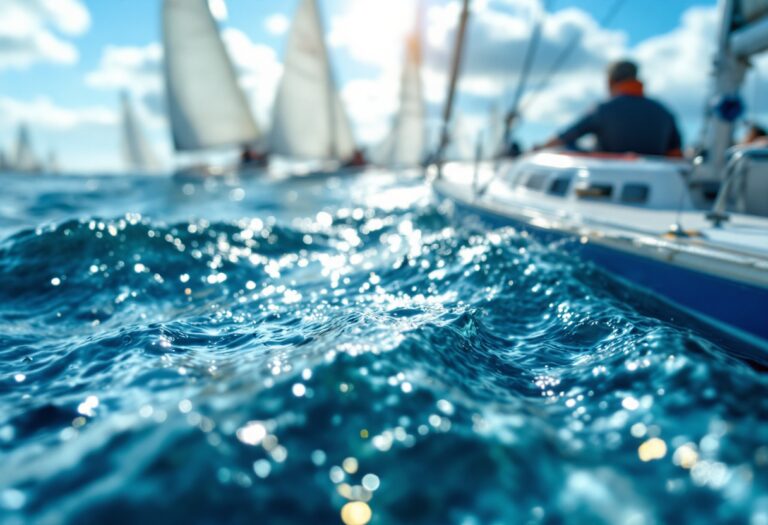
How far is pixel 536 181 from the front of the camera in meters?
6.68

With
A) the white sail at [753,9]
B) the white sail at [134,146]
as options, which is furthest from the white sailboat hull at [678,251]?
the white sail at [134,146]

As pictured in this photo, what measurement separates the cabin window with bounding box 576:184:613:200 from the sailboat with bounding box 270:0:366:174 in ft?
88.2

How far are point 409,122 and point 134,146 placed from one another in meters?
45.5

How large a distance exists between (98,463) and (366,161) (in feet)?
110

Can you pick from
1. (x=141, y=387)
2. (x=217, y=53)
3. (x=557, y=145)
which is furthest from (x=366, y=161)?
(x=141, y=387)

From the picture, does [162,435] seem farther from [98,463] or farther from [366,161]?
[366,161]

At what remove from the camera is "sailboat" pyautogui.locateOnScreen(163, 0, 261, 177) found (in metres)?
25.3

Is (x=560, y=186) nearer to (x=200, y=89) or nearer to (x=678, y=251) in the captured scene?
(x=678, y=251)

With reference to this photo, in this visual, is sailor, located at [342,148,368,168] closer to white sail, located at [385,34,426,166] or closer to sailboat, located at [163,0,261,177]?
sailboat, located at [163,0,261,177]

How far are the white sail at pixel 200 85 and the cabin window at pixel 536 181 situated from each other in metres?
25.3

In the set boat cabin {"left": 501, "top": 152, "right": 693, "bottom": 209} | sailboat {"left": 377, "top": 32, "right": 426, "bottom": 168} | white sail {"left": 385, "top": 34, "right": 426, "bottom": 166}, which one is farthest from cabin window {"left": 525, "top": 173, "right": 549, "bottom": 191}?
sailboat {"left": 377, "top": 32, "right": 426, "bottom": 168}

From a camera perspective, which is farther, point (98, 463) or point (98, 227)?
point (98, 227)

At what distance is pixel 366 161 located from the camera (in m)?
34.1

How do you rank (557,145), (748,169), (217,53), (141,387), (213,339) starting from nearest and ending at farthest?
(141,387) < (213,339) < (748,169) < (557,145) < (217,53)
